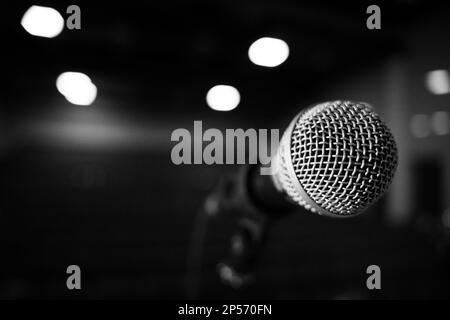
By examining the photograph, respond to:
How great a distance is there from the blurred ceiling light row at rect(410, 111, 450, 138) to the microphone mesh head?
656cm

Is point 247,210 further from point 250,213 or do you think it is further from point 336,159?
point 336,159

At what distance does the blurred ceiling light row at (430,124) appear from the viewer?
5.73 metres

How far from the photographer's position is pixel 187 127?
8.72 meters

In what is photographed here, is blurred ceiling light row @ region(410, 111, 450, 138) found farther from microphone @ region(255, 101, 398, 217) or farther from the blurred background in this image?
microphone @ region(255, 101, 398, 217)

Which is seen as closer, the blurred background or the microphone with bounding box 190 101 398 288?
the microphone with bounding box 190 101 398 288

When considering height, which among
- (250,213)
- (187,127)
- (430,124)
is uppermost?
(187,127)

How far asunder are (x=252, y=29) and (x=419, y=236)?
3681mm

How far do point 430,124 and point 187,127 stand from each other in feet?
19.3

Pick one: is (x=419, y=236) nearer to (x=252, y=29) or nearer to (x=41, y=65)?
(x=252, y=29)

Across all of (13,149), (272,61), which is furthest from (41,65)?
(272,61)

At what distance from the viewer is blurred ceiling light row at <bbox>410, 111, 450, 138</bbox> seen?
18.8 ft

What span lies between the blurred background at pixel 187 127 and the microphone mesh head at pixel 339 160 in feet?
0.92

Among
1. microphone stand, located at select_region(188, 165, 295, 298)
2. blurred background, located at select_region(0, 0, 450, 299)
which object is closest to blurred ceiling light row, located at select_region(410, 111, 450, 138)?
blurred background, located at select_region(0, 0, 450, 299)

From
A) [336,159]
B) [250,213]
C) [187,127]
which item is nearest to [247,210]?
[250,213]
